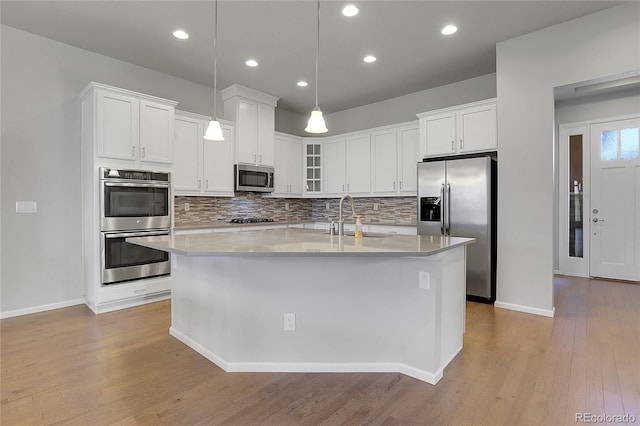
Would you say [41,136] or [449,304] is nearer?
[449,304]

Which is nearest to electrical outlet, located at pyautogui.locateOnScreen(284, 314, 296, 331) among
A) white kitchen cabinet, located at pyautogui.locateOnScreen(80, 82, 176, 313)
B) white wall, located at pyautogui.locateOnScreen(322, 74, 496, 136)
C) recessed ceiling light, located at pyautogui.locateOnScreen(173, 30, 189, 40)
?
white kitchen cabinet, located at pyautogui.locateOnScreen(80, 82, 176, 313)

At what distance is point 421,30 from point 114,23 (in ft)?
10.0

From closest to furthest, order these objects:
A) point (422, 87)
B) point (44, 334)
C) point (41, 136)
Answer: point (44, 334) < point (41, 136) < point (422, 87)

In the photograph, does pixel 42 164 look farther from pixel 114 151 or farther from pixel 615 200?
pixel 615 200

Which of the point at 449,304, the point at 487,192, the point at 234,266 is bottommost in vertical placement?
the point at 449,304

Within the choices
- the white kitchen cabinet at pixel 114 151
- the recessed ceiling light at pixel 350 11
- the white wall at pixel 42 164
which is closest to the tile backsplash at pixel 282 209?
the white kitchen cabinet at pixel 114 151

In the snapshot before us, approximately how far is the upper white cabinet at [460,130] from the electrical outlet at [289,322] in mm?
3077

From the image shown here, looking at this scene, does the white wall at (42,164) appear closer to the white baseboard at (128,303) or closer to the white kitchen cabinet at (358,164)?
the white baseboard at (128,303)

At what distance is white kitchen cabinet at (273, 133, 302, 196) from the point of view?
18.6 feet

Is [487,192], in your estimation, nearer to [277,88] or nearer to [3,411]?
[277,88]

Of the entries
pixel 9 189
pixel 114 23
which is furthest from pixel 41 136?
pixel 114 23

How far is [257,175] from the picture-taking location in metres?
5.26
